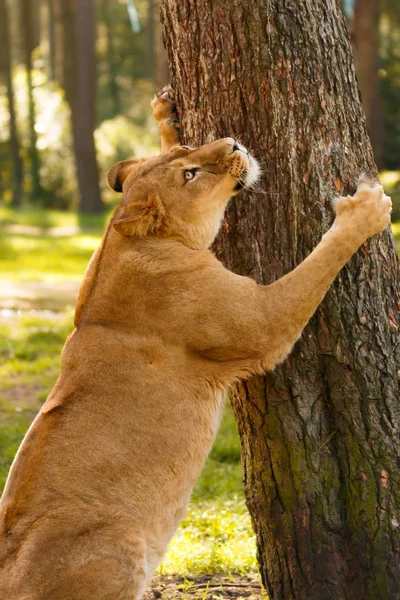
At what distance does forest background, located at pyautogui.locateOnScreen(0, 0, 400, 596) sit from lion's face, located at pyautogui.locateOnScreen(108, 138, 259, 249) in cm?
216

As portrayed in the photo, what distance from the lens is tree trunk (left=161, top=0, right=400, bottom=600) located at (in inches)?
159

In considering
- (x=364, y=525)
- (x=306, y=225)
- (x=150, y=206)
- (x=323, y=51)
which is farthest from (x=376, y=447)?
(x=323, y=51)

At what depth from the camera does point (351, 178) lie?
416cm

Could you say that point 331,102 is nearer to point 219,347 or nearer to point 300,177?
point 300,177

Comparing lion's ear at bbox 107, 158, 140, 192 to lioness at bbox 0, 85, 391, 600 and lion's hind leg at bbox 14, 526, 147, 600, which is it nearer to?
lioness at bbox 0, 85, 391, 600

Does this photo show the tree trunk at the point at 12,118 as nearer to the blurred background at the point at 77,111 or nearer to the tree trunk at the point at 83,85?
the blurred background at the point at 77,111

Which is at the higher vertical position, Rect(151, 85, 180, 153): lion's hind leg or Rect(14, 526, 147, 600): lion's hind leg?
Rect(151, 85, 180, 153): lion's hind leg

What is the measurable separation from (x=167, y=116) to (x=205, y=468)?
3436 millimetres

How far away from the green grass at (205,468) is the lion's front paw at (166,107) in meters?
2.55

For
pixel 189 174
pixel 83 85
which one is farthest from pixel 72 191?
pixel 189 174

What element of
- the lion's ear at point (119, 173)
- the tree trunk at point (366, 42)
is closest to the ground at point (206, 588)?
the lion's ear at point (119, 173)

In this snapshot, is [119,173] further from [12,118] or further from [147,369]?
[12,118]

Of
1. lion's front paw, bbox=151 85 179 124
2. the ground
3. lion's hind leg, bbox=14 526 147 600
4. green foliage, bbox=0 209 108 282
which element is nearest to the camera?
lion's hind leg, bbox=14 526 147 600

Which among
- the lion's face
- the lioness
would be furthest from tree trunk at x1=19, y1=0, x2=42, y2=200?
the lioness
